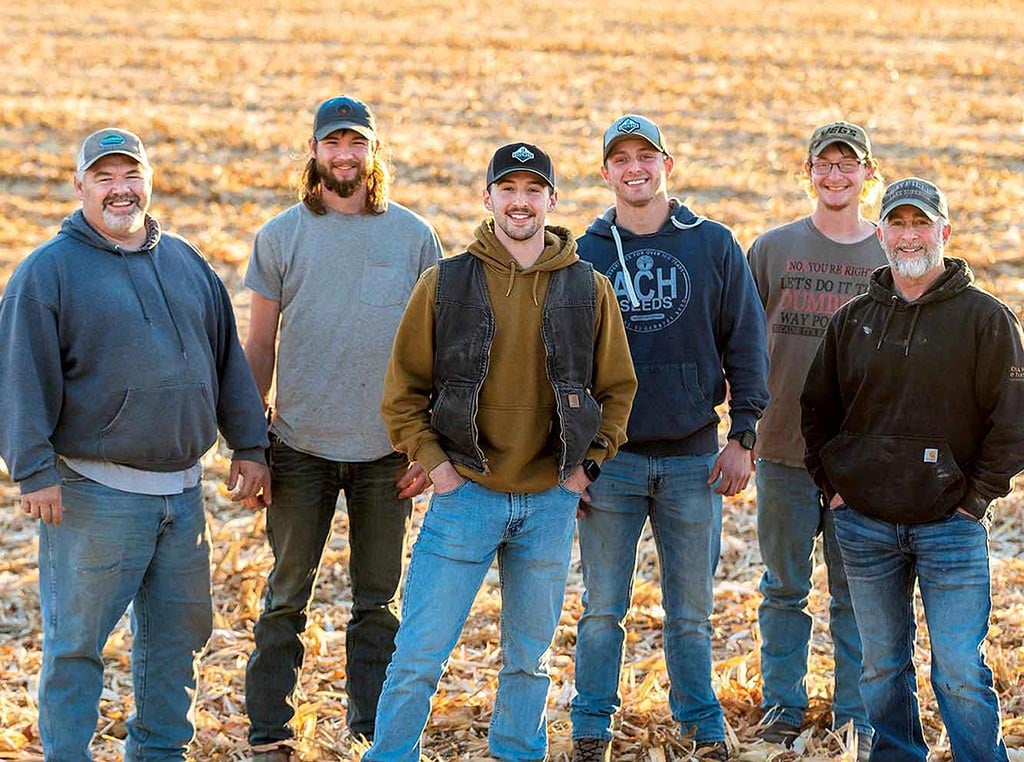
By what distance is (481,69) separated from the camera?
29750 mm

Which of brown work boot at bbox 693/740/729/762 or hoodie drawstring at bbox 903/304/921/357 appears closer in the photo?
hoodie drawstring at bbox 903/304/921/357

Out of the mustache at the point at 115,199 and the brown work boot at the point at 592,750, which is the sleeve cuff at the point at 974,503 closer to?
the brown work boot at the point at 592,750

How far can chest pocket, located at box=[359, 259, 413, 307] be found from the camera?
5812mm

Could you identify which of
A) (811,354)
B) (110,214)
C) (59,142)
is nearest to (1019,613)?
(811,354)

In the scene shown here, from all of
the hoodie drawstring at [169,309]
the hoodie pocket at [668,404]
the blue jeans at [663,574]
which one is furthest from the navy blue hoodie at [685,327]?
the hoodie drawstring at [169,309]

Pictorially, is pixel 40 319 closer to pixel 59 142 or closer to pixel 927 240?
pixel 927 240

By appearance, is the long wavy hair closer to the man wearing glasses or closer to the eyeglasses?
the man wearing glasses

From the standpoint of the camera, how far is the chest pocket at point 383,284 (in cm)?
581

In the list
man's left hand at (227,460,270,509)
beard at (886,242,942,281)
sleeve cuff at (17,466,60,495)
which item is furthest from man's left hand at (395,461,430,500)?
beard at (886,242,942,281)

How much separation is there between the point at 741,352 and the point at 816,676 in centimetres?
204

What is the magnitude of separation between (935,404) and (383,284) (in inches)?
89.2

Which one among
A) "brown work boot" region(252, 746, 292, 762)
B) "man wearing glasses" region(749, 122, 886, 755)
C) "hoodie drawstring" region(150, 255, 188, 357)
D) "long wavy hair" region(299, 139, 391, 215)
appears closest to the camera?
"hoodie drawstring" region(150, 255, 188, 357)

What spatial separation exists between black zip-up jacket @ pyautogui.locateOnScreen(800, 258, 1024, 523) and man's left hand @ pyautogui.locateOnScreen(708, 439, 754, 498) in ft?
1.71

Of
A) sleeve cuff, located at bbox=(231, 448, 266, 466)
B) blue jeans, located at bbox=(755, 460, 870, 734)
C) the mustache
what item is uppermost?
the mustache
